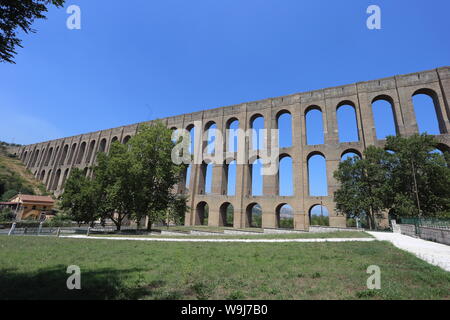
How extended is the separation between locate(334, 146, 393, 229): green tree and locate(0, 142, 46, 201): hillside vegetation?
204 feet

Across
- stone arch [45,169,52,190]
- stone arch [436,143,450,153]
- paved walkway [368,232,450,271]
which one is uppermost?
stone arch [436,143,450,153]

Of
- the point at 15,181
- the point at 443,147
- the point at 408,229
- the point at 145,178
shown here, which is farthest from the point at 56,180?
the point at 443,147

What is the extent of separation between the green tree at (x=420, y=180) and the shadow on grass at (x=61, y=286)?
23235mm

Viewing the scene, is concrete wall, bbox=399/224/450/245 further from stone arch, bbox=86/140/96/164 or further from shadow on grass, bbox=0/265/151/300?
stone arch, bbox=86/140/96/164

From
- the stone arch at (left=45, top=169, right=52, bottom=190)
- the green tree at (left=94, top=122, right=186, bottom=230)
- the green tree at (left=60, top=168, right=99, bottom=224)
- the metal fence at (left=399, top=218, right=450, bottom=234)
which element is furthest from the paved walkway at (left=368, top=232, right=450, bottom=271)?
the stone arch at (left=45, top=169, right=52, bottom=190)

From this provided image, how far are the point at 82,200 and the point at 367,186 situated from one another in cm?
3121

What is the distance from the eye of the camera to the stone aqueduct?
27.4 m

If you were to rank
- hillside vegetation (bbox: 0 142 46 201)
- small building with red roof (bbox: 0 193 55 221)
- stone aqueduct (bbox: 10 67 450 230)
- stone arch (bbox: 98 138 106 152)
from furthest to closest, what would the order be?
stone arch (bbox: 98 138 106 152)
hillside vegetation (bbox: 0 142 46 201)
small building with red roof (bbox: 0 193 55 221)
stone aqueduct (bbox: 10 67 450 230)

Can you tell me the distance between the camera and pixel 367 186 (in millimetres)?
22359

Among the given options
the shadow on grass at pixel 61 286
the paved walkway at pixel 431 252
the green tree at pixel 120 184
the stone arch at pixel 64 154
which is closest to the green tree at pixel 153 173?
the green tree at pixel 120 184

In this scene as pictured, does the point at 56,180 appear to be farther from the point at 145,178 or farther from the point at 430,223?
the point at 430,223

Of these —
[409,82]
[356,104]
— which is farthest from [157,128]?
[409,82]

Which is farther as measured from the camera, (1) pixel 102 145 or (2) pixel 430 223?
(1) pixel 102 145
